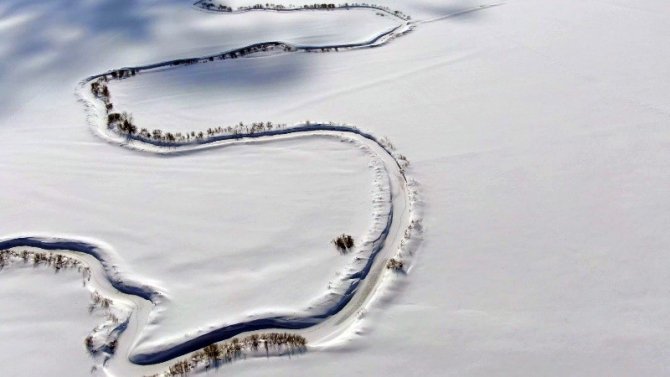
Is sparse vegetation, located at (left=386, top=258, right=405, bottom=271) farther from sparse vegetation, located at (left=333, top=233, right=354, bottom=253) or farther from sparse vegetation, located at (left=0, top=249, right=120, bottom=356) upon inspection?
sparse vegetation, located at (left=0, top=249, right=120, bottom=356)

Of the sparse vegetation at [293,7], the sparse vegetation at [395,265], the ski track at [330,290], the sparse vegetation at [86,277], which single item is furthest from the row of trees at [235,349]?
the sparse vegetation at [293,7]

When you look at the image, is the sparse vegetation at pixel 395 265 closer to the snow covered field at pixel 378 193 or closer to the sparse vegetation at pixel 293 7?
the snow covered field at pixel 378 193

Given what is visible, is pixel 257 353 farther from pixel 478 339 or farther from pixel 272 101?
pixel 272 101

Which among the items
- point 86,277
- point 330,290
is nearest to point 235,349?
point 330,290

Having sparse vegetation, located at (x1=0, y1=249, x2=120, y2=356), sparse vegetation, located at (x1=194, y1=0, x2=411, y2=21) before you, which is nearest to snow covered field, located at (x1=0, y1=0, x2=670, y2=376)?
sparse vegetation, located at (x1=0, y1=249, x2=120, y2=356)

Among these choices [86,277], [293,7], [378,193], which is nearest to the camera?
[86,277]

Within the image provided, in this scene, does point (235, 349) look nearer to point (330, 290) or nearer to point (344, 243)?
point (330, 290)
